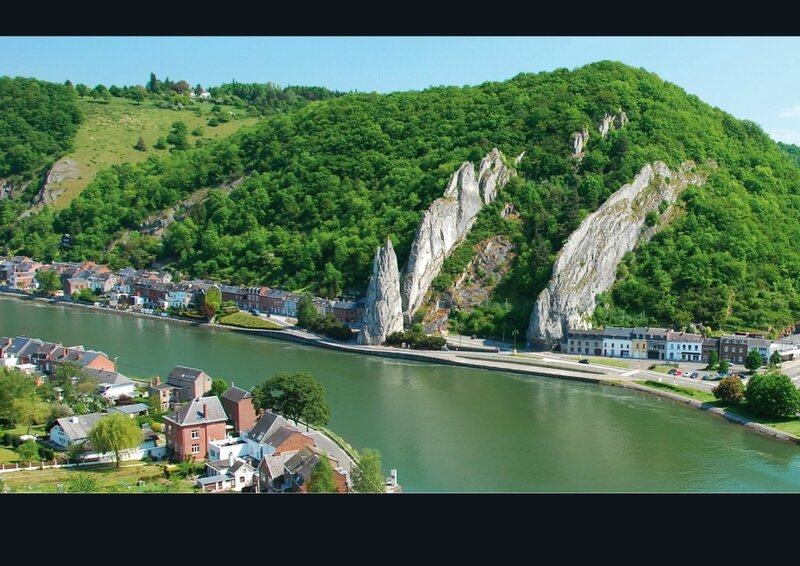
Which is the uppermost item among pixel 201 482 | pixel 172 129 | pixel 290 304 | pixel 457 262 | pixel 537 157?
pixel 172 129

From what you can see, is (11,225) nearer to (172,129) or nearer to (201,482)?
(172,129)

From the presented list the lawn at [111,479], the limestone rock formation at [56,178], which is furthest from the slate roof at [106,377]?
the limestone rock formation at [56,178]

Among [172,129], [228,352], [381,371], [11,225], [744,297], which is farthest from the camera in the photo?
[172,129]

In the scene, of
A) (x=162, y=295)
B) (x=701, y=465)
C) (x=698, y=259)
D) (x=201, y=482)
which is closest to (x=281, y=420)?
(x=201, y=482)

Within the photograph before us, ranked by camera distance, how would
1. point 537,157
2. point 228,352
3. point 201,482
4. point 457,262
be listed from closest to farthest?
point 201,482 → point 228,352 → point 457,262 → point 537,157

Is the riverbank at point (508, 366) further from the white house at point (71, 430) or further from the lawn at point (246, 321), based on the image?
the white house at point (71, 430)

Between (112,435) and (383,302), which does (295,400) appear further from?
(383,302)
